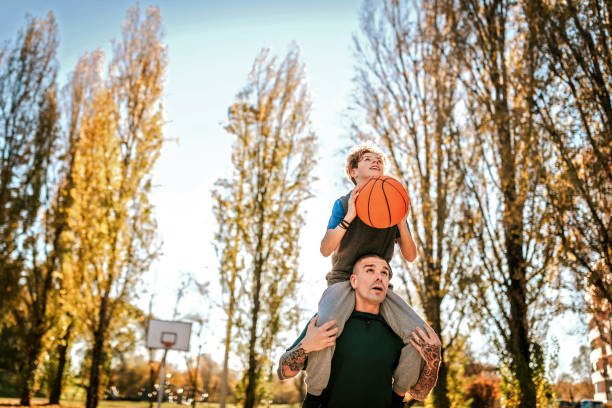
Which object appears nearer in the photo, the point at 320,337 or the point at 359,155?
the point at 320,337

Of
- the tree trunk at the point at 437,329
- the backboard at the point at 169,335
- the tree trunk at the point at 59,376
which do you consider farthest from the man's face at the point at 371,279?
the tree trunk at the point at 59,376

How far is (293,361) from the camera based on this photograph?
7.60ft

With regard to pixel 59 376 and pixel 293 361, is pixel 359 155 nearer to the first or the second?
pixel 293 361

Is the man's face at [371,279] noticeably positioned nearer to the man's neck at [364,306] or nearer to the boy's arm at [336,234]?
the man's neck at [364,306]

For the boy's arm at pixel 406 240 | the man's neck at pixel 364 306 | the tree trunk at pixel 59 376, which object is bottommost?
the tree trunk at pixel 59 376

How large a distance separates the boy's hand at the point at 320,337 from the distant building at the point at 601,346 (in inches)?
285

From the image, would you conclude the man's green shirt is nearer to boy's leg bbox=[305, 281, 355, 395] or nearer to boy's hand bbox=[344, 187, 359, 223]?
boy's leg bbox=[305, 281, 355, 395]

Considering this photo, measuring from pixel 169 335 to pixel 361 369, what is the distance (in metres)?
9.96

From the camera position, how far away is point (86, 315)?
1236 centimetres

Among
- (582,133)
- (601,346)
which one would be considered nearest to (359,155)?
(582,133)

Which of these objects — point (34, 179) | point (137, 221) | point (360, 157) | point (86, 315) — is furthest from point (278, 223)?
point (34, 179)

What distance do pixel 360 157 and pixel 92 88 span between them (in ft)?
62.8

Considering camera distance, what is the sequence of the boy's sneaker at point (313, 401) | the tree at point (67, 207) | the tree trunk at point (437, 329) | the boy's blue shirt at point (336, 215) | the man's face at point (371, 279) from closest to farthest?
the boy's sneaker at point (313, 401) → the man's face at point (371, 279) → the boy's blue shirt at point (336, 215) → the tree trunk at point (437, 329) → the tree at point (67, 207)

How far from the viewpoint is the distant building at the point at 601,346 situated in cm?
846
